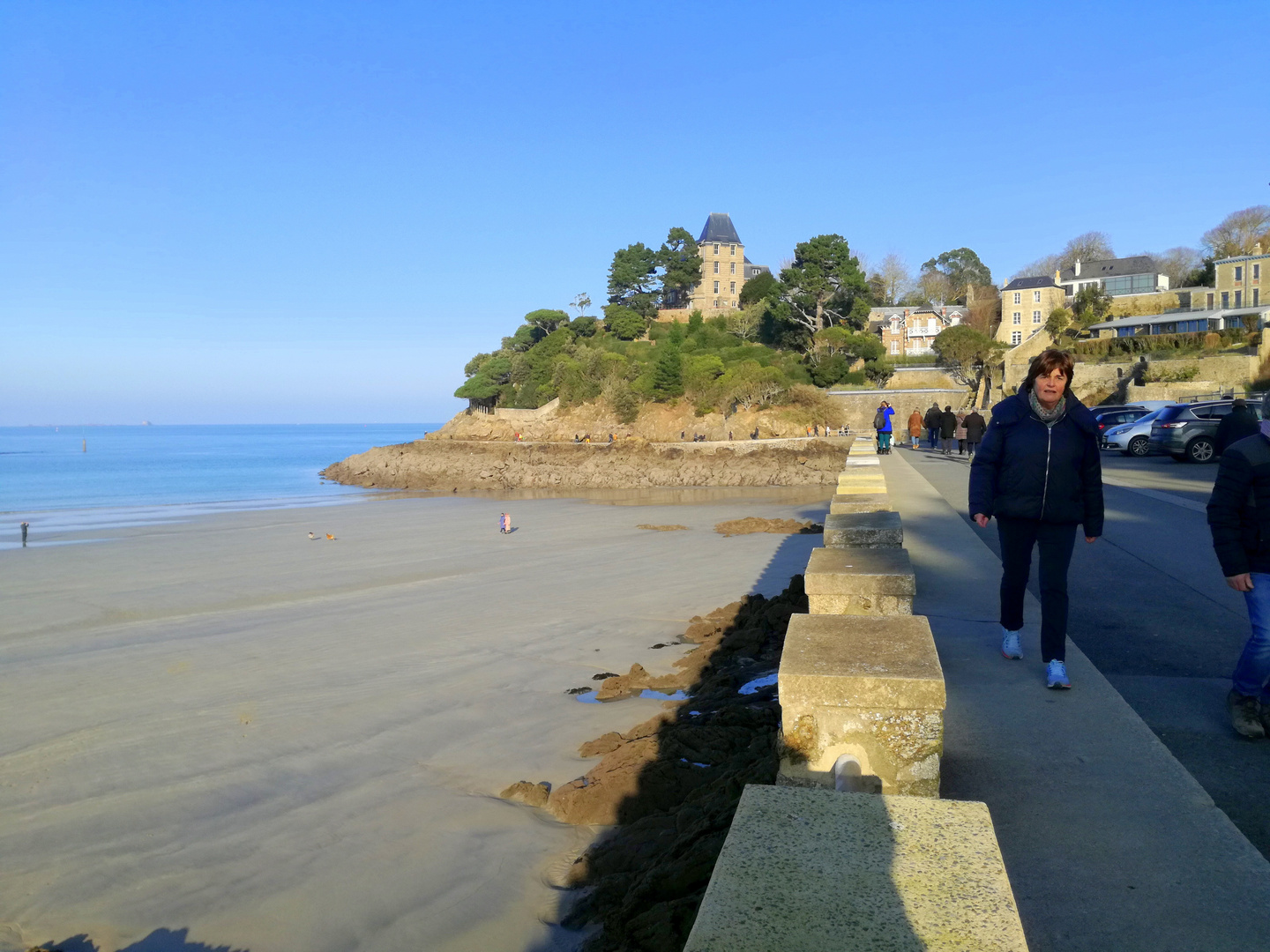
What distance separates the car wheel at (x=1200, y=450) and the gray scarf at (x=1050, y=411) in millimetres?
21268

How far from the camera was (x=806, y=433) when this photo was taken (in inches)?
2082

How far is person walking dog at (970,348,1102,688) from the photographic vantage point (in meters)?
4.67

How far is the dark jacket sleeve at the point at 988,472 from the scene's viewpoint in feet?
16.0

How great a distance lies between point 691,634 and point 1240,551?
22.7 feet

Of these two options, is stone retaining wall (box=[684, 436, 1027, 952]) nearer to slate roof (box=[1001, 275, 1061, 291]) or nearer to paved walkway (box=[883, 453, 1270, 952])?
paved walkway (box=[883, 453, 1270, 952])

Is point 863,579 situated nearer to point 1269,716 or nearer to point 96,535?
point 1269,716

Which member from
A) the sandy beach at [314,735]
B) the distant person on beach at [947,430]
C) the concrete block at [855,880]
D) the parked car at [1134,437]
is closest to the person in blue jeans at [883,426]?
the distant person on beach at [947,430]

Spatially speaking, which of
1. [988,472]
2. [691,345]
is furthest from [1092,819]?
[691,345]

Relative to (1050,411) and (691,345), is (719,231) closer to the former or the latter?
(691,345)

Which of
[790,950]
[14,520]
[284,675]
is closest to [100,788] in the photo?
[284,675]

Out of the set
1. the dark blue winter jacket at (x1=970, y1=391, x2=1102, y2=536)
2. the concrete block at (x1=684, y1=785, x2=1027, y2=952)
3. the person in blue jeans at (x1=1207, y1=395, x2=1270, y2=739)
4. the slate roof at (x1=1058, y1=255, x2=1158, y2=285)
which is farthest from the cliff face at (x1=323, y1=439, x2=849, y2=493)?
the slate roof at (x1=1058, y1=255, x2=1158, y2=285)

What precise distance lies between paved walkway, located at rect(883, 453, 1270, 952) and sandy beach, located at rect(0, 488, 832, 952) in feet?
7.76

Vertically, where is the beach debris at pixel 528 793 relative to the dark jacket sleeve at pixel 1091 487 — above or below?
below

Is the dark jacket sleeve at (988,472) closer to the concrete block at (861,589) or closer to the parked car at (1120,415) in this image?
the concrete block at (861,589)
